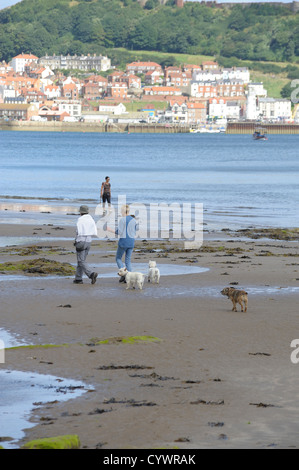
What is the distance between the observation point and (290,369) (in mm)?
9219

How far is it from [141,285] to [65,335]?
11.3 feet

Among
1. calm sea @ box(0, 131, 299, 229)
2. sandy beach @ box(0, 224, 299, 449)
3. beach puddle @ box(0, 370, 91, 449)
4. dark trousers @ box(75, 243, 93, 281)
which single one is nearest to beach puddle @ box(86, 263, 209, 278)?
sandy beach @ box(0, 224, 299, 449)

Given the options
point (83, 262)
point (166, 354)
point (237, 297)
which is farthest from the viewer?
point (83, 262)

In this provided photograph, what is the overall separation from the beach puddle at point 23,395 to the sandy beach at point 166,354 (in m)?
0.12

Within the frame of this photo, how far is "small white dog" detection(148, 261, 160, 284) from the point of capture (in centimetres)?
1442

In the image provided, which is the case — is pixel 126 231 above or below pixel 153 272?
above

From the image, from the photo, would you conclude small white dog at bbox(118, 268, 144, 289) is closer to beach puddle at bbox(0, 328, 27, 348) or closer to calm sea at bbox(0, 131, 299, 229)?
beach puddle at bbox(0, 328, 27, 348)

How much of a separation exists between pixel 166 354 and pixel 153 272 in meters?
4.71

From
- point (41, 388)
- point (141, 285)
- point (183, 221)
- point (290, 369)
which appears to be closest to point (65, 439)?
point (41, 388)

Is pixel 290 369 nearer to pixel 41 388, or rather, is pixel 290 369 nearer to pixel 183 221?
pixel 41 388

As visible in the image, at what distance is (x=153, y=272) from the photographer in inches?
570

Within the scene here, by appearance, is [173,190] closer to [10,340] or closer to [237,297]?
[237,297]

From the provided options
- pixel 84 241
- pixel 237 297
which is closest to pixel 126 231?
pixel 84 241

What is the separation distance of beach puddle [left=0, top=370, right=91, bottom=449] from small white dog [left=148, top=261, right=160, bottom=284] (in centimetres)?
567
